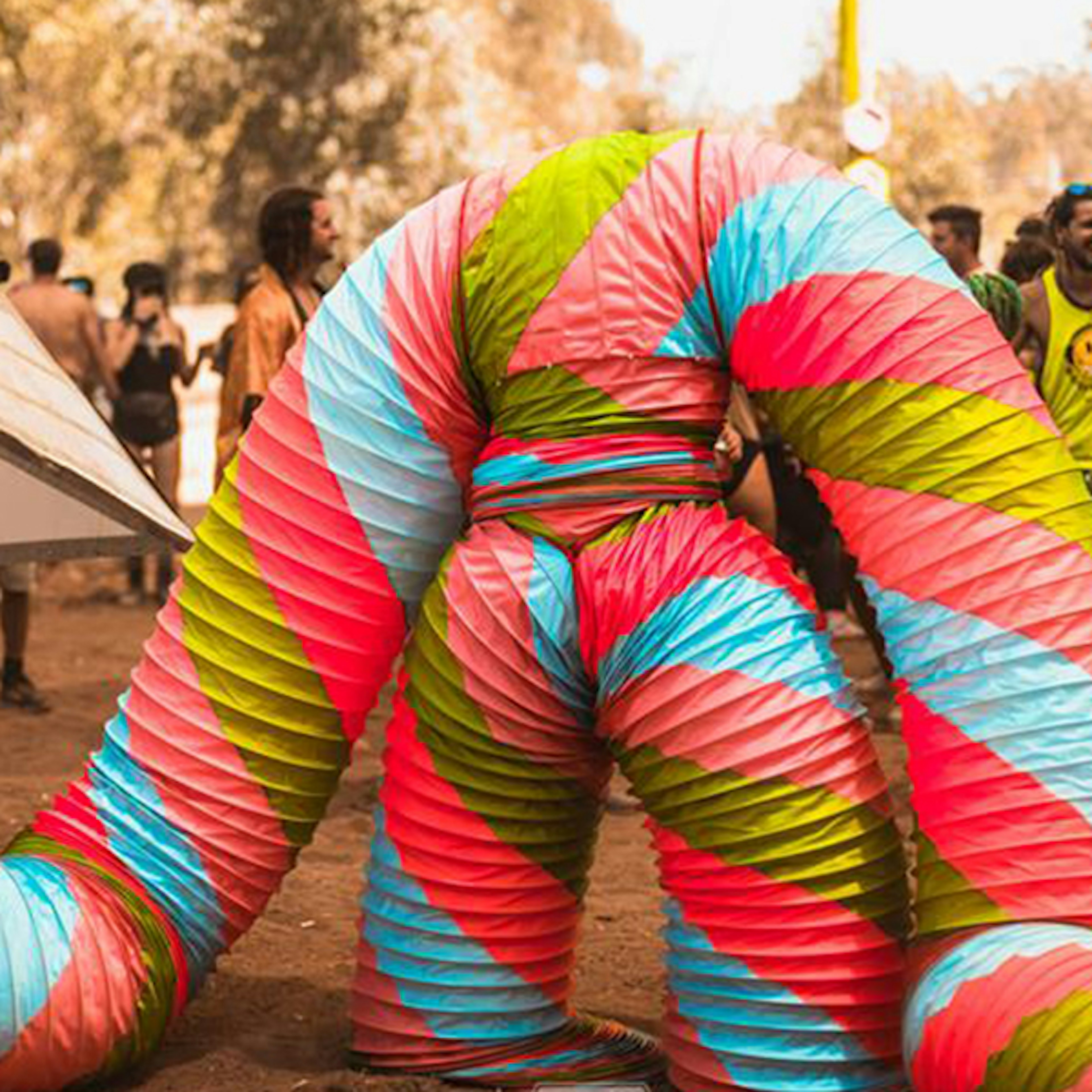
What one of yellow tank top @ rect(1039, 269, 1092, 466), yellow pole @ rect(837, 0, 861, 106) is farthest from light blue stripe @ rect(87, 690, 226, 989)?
yellow pole @ rect(837, 0, 861, 106)

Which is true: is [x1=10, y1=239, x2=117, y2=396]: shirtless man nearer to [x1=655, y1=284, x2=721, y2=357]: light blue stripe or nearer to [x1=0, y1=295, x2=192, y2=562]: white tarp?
[x1=0, y1=295, x2=192, y2=562]: white tarp

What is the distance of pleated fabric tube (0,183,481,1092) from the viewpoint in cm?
397

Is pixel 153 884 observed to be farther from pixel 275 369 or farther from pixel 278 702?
pixel 275 369

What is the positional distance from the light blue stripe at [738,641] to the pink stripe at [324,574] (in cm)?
48

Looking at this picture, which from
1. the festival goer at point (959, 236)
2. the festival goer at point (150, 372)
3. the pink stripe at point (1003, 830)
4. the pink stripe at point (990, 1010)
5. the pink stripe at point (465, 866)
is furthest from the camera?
the festival goer at point (150, 372)

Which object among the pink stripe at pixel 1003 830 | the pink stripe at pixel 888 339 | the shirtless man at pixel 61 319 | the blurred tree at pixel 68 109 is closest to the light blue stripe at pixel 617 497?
the pink stripe at pixel 888 339

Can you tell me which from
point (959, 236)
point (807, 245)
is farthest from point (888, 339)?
point (959, 236)

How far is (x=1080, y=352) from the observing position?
7.04 m

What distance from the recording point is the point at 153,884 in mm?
3963

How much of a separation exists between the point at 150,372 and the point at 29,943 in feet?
27.9

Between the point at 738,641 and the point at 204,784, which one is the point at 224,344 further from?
the point at 738,641

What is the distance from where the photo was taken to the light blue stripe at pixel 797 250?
372 cm

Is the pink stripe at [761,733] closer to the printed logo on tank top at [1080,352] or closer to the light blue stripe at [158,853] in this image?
the light blue stripe at [158,853]

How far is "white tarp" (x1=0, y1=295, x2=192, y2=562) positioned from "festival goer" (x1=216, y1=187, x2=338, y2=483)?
2.74 m
